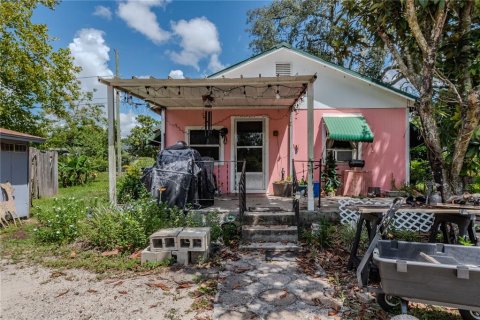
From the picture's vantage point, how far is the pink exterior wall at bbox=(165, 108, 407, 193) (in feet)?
30.0

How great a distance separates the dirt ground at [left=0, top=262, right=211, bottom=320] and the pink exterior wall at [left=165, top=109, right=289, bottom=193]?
553 cm

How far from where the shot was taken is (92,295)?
3727 mm

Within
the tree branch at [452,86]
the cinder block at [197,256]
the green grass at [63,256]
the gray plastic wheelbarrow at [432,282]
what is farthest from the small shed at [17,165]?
the tree branch at [452,86]

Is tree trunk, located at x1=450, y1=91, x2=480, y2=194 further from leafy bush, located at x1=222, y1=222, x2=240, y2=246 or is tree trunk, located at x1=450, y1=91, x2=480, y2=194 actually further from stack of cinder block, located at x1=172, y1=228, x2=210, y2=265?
stack of cinder block, located at x1=172, y1=228, x2=210, y2=265

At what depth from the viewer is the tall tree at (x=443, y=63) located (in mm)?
5203

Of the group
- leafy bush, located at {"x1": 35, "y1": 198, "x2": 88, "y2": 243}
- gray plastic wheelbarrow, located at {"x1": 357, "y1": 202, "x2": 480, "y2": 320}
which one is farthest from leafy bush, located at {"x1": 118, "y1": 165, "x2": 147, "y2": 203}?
gray plastic wheelbarrow, located at {"x1": 357, "y1": 202, "x2": 480, "y2": 320}

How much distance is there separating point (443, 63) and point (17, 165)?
10471 millimetres

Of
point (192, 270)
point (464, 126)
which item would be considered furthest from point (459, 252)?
point (192, 270)

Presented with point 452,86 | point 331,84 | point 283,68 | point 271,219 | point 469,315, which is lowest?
point 469,315

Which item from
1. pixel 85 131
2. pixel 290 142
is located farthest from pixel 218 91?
pixel 85 131

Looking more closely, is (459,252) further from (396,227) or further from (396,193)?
(396,193)

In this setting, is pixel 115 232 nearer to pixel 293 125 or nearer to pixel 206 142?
pixel 206 142

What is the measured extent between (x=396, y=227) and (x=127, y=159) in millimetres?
Result: 21740

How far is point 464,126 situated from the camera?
16.5 ft
